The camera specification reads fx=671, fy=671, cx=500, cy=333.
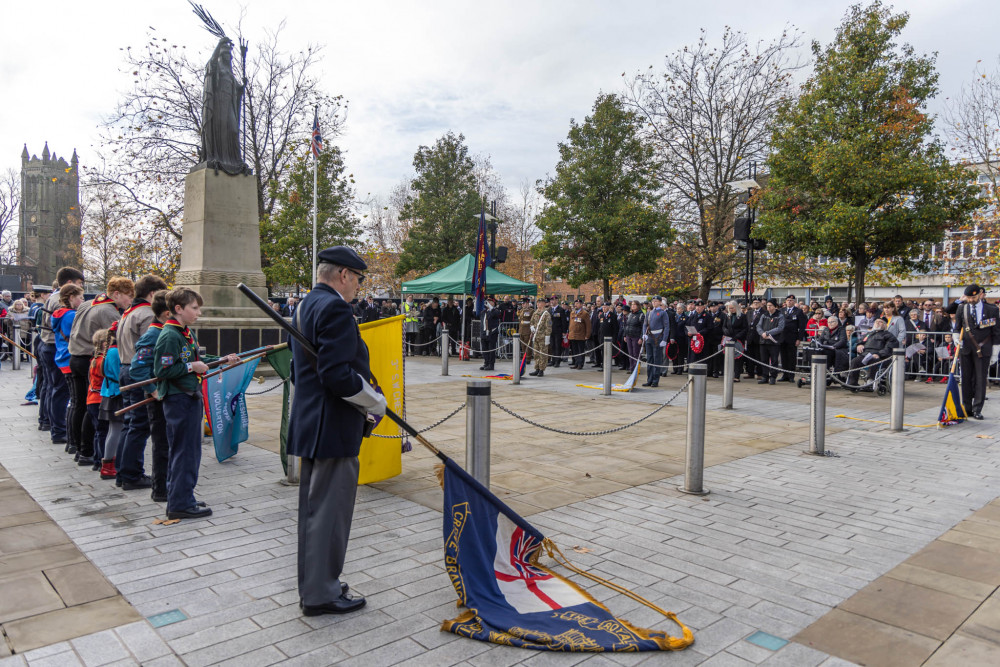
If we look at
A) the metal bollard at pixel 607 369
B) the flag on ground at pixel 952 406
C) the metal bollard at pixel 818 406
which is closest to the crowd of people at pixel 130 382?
the metal bollard at pixel 818 406

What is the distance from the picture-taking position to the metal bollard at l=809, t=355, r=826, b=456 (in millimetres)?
7504

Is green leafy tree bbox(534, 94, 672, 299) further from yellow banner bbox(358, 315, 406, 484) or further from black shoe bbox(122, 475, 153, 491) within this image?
black shoe bbox(122, 475, 153, 491)

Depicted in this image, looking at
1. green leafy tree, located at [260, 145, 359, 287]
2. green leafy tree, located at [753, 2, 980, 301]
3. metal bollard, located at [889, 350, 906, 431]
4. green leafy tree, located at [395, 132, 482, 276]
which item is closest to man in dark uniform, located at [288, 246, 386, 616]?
metal bollard, located at [889, 350, 906, 431]

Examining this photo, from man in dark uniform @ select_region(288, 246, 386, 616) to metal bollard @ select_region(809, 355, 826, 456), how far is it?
5.77m

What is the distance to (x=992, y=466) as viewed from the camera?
7.18 meters

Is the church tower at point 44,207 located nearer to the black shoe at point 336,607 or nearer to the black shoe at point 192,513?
the black shoe at point 192,513

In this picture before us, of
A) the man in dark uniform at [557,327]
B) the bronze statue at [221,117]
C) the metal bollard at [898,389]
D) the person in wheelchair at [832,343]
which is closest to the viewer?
the metal bollard at [898,389]

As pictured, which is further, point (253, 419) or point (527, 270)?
point (527, 270)

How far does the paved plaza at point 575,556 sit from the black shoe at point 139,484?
0.19 meters

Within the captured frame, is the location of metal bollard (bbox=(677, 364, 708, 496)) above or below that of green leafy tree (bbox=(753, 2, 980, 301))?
below

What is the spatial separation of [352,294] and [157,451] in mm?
2976

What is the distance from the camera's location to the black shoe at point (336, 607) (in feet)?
11.4

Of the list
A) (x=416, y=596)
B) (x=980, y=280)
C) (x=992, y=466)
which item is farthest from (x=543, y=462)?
(x=980, y=280)

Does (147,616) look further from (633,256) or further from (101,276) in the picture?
(101,276)
